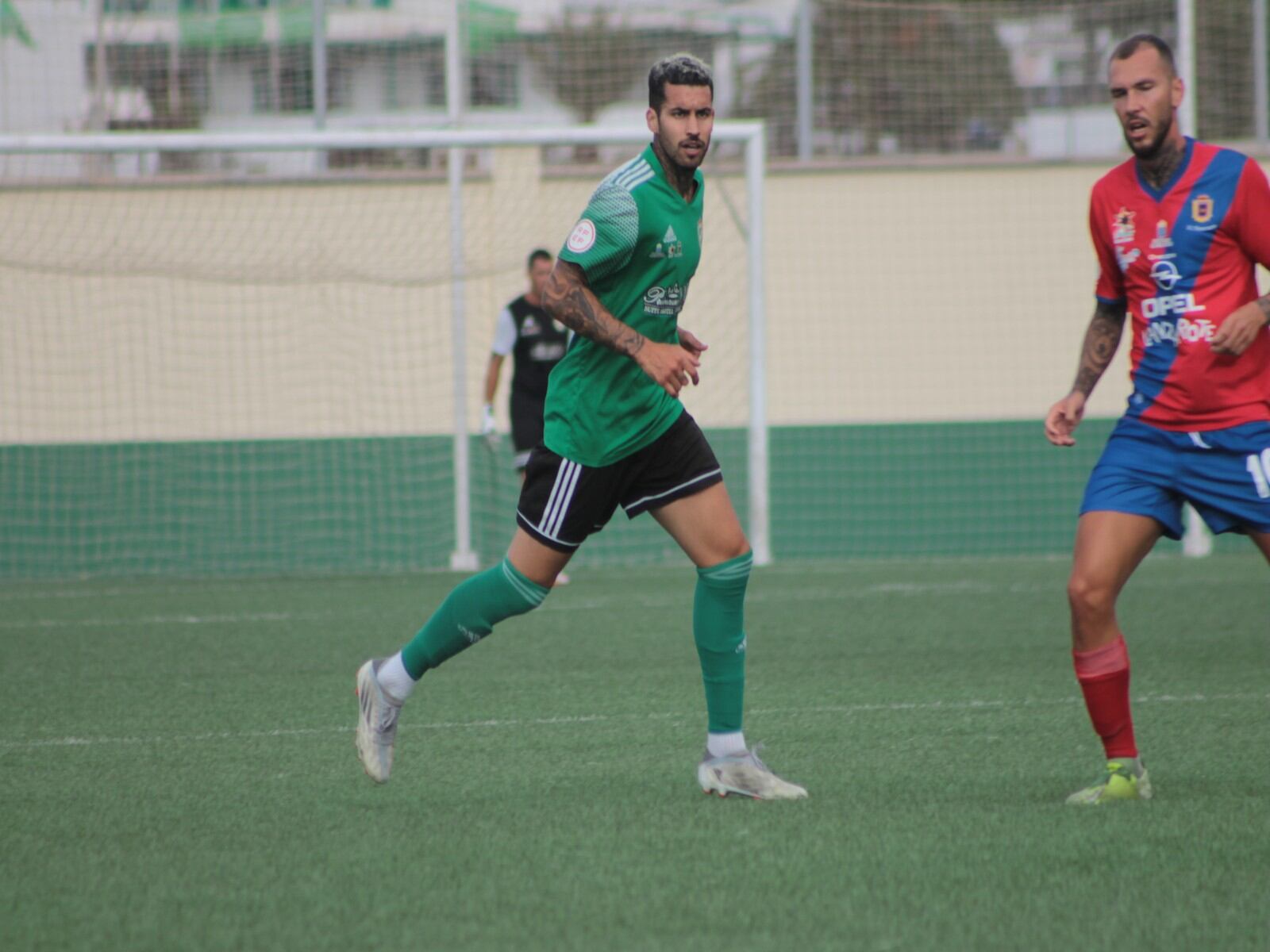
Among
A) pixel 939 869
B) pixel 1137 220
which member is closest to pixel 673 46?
pixel 1137 220

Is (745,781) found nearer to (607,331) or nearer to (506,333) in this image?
(607,331)

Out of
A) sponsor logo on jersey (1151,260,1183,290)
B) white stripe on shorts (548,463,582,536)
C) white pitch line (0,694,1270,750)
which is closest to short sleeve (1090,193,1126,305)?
sponsor logo on jersey (1151,260,1183,290)

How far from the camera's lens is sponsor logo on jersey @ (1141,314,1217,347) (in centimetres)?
435

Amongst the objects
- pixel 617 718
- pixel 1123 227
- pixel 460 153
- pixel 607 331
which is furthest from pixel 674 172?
pixel 460 153

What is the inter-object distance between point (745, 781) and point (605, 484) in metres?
0.94

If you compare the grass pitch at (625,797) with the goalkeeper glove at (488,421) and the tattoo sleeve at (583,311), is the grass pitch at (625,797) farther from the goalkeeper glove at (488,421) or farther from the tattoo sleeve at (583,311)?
the goalkeeper glove at (488,421)

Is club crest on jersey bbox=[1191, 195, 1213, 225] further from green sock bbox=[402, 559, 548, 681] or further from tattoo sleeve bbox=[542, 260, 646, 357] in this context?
green sock bbox=[402, 559, 548, 681]

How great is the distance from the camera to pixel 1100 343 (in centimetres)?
473

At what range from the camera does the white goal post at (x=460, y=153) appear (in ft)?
36.9

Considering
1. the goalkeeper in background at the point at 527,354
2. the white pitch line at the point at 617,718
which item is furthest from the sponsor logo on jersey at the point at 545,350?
the white pitch line at the point at 617,718

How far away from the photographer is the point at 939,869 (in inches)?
148

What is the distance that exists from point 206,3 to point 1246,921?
13519mm

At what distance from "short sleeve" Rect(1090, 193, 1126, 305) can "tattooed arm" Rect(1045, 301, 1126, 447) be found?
4cm

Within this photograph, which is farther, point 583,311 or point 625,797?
point 625,797
